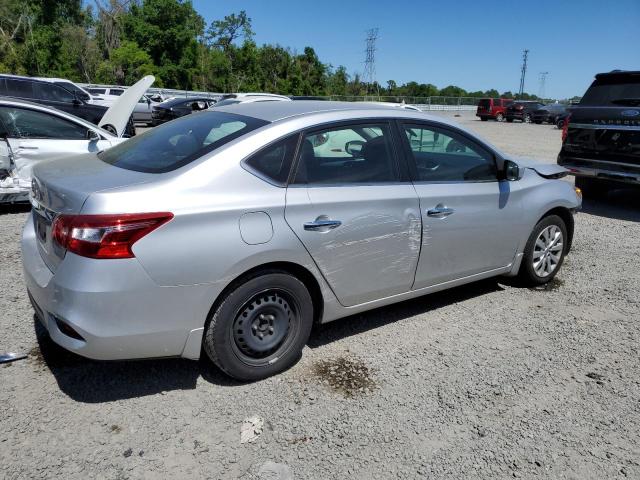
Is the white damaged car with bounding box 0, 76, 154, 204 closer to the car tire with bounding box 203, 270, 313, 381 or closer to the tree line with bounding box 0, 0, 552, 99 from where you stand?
the car tire with bounding box 203, 270, 313, 381

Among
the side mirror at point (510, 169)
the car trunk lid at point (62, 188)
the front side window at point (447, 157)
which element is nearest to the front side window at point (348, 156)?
the front side window at point (447, 157)

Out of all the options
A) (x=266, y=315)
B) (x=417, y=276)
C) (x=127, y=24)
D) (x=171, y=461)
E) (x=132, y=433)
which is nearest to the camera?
(x=171, y=461)

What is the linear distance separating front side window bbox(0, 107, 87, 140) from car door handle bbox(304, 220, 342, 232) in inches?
215

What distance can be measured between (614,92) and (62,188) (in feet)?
25.9

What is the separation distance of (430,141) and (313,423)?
2275 millimetres

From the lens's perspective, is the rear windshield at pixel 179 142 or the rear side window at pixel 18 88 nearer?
the rear windshield at pixel 179 142

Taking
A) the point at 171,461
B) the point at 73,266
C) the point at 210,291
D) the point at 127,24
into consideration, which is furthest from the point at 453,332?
the point at 127,24

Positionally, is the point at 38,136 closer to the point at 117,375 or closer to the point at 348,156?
the point at 117,375

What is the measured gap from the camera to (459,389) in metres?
3.22

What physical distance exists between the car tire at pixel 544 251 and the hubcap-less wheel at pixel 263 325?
98.4 inches

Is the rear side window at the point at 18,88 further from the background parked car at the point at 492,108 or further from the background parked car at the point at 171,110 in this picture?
the background parked car at the point at 492,108

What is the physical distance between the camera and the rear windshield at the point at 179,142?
3057mm

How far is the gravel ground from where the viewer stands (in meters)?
2.55

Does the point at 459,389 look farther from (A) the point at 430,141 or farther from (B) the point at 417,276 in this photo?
(A) the point at 430,141
